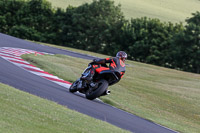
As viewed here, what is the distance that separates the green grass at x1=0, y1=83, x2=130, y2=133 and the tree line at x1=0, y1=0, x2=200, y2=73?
41.4m

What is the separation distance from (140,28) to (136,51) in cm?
385

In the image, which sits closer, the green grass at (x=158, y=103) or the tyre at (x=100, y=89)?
the tyre at (x=100, y=89)

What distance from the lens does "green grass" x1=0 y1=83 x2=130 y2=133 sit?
7097 mm

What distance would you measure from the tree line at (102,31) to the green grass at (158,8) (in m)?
27.6

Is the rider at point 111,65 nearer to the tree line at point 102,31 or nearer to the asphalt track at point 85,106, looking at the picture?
the asphalt track at point 85,106

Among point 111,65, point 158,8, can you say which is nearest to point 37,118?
point 111,65

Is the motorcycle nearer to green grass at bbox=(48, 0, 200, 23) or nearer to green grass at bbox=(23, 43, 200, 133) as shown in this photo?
green grass at bbox=(23, 43, 200, 133)

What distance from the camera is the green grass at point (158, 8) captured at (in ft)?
298

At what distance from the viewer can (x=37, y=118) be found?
26.1 ft

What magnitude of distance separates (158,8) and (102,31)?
54588 millimetres

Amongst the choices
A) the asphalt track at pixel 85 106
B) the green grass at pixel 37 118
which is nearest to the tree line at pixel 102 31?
the asphalt track at pixel 85 106

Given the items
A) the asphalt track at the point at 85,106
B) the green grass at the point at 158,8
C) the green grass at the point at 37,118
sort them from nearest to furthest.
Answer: the green grass at the point at 37,118, the asphalt track at the point at 85,106, the green grass at the point at 158,8

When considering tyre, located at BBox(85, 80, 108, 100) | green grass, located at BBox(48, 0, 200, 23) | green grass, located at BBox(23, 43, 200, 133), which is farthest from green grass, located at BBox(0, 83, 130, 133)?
green grass, located at BBox(48, 0, 200, 23)

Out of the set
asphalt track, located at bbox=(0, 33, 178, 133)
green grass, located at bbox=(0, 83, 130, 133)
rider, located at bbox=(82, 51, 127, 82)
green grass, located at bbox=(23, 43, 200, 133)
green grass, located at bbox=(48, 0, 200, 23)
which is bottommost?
green grass, located at bbox=(23, 43, 200, 133)
